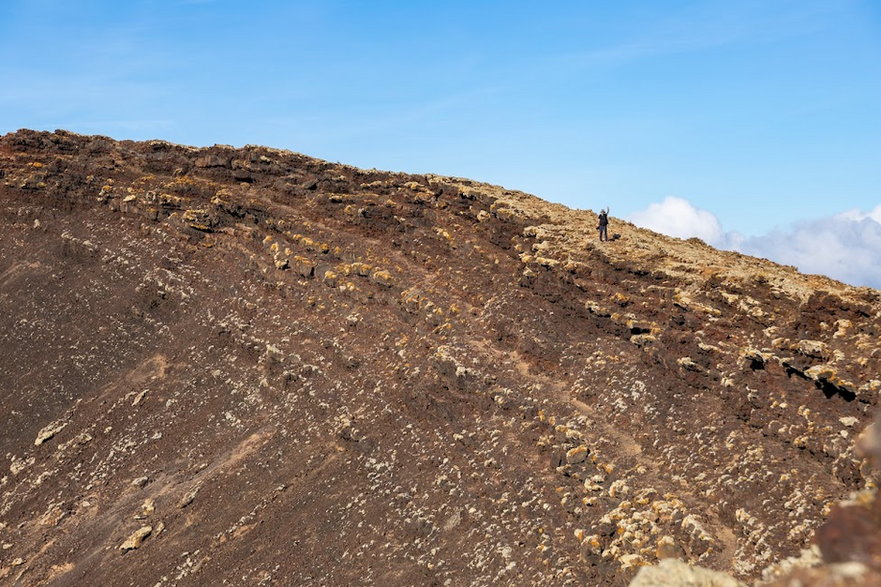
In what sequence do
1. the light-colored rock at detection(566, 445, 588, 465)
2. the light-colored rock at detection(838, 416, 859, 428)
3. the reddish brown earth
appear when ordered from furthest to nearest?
1. the light-colored rock at detection(566, 445, 588, 465)
2. the reddish brown earth
3. the light-colored rock at detection(838, 416, 859, 428)

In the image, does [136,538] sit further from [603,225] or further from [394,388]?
[603,225]

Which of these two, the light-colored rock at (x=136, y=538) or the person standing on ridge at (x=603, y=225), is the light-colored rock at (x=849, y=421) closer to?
the person standing on ridge at (x=603, y=225)

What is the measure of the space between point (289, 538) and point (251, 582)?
84.2 inches

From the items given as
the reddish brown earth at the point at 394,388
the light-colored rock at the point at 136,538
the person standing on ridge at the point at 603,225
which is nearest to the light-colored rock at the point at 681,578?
the reddish brown earth at the point at 394,388

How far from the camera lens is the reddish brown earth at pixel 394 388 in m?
26.1

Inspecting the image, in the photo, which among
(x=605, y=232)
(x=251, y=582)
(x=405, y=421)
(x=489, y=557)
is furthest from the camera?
(x=605, y=232)

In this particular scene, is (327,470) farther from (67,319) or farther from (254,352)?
(67,319)

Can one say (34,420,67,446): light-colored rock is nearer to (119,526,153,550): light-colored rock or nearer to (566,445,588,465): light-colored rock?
(119,526,153,550): light-colored rock

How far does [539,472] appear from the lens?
2842cm

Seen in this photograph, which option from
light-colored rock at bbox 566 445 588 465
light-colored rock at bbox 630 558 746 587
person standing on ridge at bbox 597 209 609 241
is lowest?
light-colored rock at bbox 566 445 588 465

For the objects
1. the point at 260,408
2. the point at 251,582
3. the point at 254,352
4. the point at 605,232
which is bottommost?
the point at 251,582

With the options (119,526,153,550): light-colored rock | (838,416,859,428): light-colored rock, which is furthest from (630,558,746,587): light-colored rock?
(119,526,153,550): light-colored rock

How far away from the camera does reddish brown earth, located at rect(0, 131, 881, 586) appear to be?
85.6ft

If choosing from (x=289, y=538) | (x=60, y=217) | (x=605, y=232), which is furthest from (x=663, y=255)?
(x=60, y=217)
